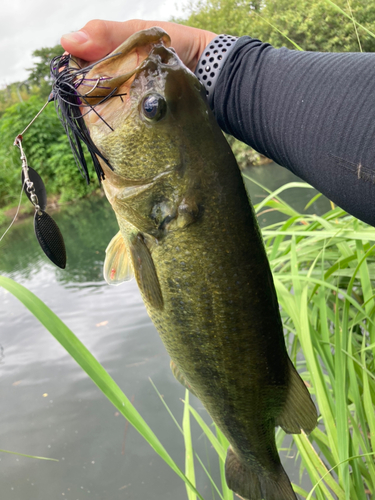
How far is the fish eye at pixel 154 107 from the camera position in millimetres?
1022

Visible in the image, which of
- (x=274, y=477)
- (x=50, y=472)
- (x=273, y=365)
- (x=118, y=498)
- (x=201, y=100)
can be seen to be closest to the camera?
(x=201, y=100)

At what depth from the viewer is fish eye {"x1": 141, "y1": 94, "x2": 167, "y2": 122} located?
102cm

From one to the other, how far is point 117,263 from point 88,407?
3646 mm

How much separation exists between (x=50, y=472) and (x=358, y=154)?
4.02 m

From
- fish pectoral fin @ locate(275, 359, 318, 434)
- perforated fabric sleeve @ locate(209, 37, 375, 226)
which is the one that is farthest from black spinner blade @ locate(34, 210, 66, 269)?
fish pectoral fin @ locate(275, 359, 318, 434)

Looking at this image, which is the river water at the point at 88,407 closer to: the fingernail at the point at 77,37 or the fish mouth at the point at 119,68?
the fish mouth at the point at 119,68

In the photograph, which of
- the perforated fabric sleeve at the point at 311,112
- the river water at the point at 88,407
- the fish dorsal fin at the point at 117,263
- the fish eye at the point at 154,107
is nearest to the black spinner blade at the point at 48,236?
the fish dorsal fin at the point at 117,263

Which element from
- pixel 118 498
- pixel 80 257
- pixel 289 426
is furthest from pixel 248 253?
pixel 80 257

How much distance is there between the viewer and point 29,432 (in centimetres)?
413

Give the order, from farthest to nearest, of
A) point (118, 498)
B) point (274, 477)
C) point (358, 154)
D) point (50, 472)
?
1. point (50, 472)
2. point (118, 498)
3. point (274, 477)
4. point (358, 154)

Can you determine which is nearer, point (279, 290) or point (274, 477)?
point (274, 477)

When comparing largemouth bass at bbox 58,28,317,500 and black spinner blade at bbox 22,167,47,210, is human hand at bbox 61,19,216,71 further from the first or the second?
black spinner blade at bbox 22,167,47,210

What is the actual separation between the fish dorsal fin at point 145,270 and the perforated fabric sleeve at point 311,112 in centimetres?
50

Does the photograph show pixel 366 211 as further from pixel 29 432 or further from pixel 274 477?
pixel 29 432
